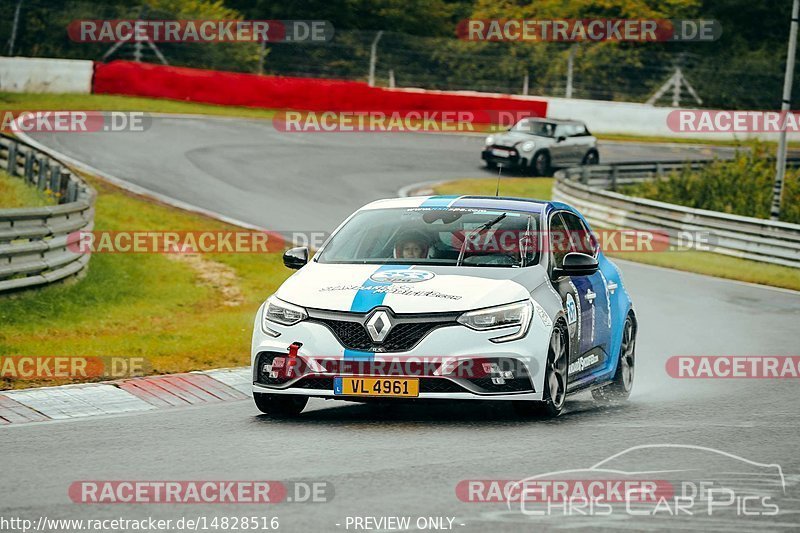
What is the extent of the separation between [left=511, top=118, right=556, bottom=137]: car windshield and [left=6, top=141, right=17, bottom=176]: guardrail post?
16032 mm

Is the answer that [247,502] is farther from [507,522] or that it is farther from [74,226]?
[74,226]

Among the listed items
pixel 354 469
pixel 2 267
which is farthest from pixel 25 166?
pixel 354 469

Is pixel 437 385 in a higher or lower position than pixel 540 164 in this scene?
higher

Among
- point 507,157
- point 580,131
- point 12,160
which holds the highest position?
point 12,160

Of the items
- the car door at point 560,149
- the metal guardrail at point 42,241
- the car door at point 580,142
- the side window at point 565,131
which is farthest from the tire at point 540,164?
the metal guardrail at point 42,241

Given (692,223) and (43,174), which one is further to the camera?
(692,223)

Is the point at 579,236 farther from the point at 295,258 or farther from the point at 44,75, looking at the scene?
the point at 44,75

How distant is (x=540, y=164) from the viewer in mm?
37906

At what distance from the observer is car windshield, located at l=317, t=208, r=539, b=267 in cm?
1027

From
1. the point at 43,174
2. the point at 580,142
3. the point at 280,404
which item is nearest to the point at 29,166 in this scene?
the point at 43,174

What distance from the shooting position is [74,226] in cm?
1748

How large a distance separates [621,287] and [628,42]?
2145 inches

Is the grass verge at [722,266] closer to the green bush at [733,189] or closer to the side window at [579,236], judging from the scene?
the green bush at [733,189]

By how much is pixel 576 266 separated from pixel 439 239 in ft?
3.39
